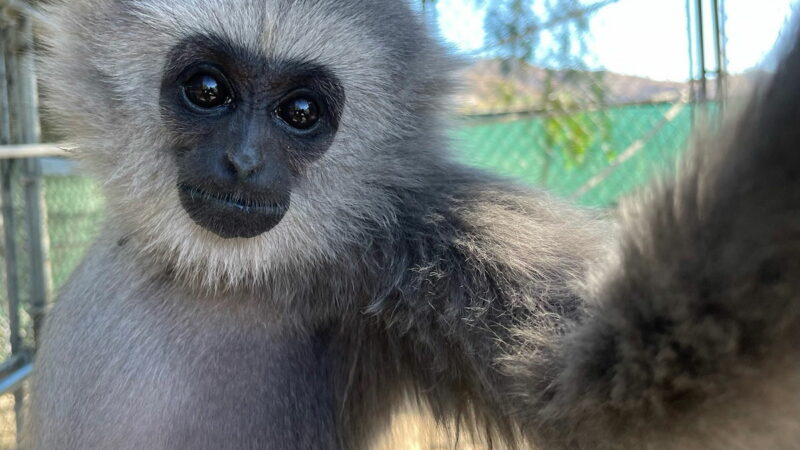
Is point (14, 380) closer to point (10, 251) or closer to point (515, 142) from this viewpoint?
point (10, 251)

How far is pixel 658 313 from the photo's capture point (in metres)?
1.45

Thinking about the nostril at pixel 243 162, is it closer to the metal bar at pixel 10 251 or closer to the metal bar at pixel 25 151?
the metal bar at pixel 25 151

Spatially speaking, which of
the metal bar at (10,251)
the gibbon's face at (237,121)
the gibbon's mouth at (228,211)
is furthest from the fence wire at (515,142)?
the gibbon's mouth at (228,211)

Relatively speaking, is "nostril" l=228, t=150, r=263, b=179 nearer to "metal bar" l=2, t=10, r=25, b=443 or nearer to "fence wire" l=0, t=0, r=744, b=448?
"fence wire" l=0, t=0, r=744, b=448

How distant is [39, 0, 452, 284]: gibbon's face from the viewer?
2287 mm

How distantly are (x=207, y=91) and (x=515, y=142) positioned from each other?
629cm

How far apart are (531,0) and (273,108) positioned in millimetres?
4292

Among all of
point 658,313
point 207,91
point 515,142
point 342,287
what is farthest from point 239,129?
point 515,142

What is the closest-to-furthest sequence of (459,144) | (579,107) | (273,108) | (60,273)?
1. (273,108)
2. (459,144)
3. (60,273)
4. (579,107)

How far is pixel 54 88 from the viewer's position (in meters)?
2.60

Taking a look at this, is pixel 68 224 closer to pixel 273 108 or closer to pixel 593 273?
pixel 273 108

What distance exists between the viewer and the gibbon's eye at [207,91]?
2316mm

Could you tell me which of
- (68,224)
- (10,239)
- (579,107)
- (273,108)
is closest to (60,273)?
(68,224)

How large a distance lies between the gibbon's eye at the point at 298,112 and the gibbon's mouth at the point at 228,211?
0.31 meters
